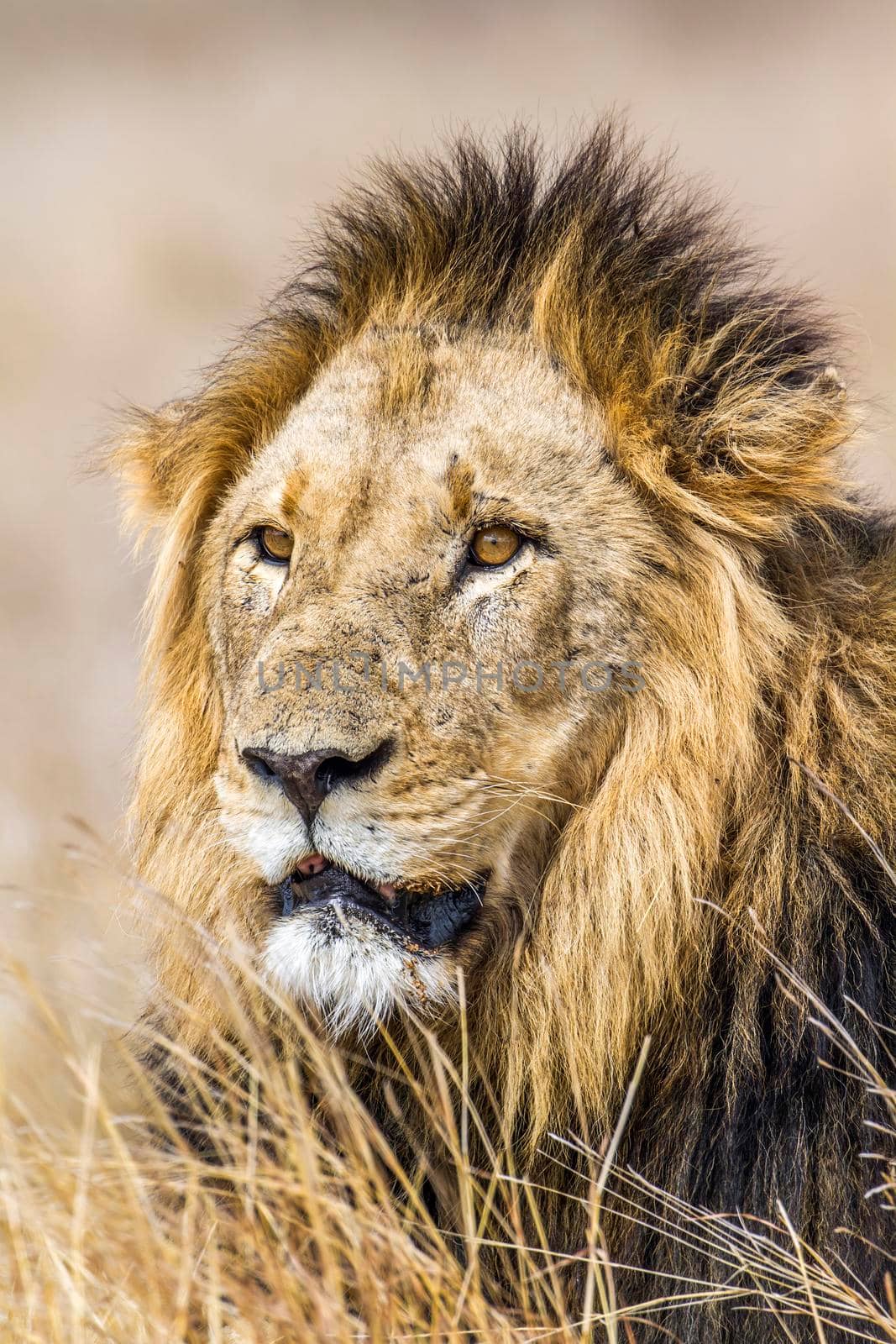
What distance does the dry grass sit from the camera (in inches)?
100

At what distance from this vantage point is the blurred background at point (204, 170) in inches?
433

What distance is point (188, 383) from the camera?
1443 cm

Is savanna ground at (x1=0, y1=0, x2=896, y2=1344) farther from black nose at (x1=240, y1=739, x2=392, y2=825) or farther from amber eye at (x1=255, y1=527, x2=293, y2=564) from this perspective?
amber eye at (x1=255, y1=527, x2=293, y2=564)

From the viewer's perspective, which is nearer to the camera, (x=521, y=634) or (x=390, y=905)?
(x=390, y=905)

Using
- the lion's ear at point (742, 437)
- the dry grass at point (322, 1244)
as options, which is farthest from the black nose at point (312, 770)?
the lion's ear at point (742, 437)

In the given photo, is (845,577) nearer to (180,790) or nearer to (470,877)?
(470,877)

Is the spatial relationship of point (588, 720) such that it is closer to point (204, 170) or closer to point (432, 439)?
point (432, 439)

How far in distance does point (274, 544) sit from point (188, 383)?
449 inches

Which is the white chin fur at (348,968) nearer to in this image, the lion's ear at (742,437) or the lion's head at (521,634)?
the lion's head at (521,634)

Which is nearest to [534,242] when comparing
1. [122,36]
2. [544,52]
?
[544,52]

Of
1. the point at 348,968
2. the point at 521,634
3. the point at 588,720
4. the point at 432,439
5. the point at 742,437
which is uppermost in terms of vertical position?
the point at 742,437

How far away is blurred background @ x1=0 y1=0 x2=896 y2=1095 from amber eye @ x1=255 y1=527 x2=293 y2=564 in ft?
11.6

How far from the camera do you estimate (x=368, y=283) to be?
3.76 meters

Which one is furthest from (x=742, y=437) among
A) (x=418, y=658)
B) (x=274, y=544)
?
(x=274, y=544)
